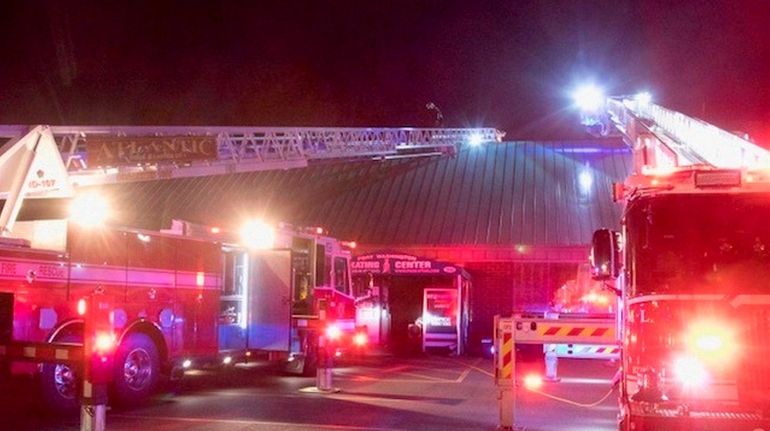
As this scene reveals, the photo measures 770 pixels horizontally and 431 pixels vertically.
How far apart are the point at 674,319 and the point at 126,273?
329 inches

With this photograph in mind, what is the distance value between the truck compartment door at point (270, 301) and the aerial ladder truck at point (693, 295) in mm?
9288

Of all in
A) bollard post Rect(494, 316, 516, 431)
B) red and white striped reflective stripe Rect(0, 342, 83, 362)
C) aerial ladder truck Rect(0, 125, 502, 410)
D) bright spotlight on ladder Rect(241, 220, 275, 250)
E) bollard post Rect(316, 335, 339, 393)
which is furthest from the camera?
bright spotlight on ladder Rect(241, 220, 275, 250)

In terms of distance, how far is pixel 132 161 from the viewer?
14.4 m

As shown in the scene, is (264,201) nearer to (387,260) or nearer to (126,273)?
(387,260)

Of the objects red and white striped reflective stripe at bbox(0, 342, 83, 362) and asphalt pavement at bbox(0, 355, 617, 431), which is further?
asphalt pavement at bbox(0, 355, 617, 431)

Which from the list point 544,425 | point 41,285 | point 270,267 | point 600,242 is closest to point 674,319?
point 600,242

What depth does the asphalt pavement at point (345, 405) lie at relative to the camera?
36.3 ft

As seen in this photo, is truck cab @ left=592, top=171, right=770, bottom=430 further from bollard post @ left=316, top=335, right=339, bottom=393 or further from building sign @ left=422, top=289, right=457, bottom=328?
building sign @ left=422, top=289, right=457, bottom=328

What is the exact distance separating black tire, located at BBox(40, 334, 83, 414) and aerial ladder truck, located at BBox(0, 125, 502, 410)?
2 cm

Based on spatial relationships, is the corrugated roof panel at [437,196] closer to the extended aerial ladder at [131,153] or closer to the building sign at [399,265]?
the building sign at [399,265]

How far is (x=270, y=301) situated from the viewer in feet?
54.6

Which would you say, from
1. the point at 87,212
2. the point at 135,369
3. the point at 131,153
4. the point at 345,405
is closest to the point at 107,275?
the point at 87,212

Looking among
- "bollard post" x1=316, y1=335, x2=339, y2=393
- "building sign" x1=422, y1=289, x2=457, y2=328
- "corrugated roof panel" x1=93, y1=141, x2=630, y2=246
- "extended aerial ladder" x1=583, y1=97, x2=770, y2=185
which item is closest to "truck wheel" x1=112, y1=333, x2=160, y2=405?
"bollard post" x1=316, y1=335, x2=339, y2=393

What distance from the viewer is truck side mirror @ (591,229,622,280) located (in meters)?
8.12
